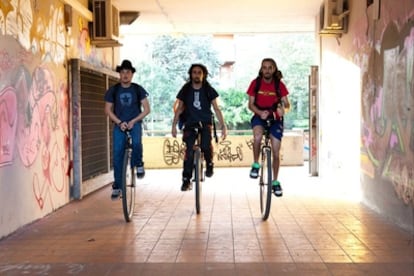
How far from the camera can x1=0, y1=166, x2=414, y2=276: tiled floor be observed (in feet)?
15.9

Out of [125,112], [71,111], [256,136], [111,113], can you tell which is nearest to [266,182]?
[256,136]

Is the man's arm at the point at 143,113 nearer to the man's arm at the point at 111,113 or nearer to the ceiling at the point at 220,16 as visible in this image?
the man's arm at the point at 111,113

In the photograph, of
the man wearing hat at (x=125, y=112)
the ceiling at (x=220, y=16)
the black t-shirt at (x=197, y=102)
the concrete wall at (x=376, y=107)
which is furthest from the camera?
the ceiling at (x=220, y=16)

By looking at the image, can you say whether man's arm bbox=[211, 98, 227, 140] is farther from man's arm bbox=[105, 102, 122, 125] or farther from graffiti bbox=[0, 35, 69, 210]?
graffiti bbox=[0, 35, 69, 210]

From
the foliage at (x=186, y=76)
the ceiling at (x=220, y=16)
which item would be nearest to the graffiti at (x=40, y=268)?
the ceiling at (x=220, y=16)

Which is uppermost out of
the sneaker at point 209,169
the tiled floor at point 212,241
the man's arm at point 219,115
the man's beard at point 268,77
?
the man's beard at point 268,77

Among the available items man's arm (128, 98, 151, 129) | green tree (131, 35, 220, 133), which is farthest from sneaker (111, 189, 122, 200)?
green tree (131, 35, 220, 133)

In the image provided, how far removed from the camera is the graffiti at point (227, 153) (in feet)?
50.1

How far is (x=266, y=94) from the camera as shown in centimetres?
702

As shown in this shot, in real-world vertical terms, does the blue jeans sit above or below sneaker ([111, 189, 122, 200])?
above

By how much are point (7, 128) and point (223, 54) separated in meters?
15.3

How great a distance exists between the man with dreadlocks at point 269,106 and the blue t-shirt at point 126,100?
1.38m

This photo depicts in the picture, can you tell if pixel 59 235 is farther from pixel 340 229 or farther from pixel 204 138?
pixel 340 229

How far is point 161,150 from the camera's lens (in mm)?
15055
